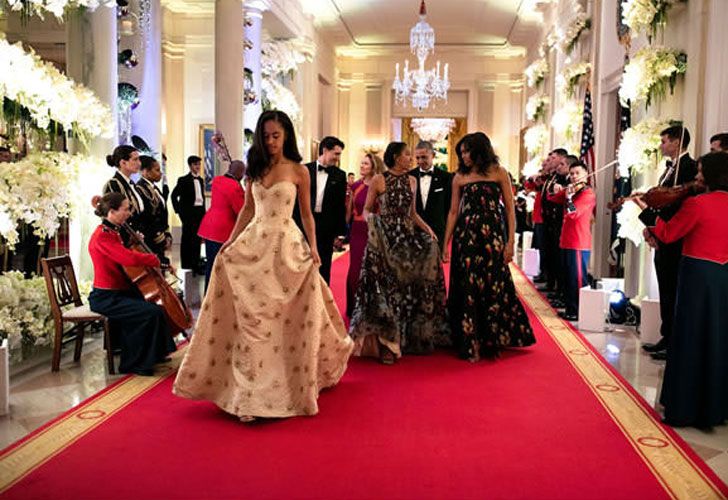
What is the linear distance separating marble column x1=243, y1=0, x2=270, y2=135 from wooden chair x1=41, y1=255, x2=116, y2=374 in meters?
6.99

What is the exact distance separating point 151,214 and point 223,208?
886 mm

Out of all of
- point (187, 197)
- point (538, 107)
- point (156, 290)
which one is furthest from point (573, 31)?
point (156, 290)

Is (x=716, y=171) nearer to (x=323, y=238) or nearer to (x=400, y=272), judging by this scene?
(x=400, y=272)

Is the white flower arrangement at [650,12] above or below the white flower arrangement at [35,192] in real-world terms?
above

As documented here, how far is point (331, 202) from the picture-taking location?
24.6ft

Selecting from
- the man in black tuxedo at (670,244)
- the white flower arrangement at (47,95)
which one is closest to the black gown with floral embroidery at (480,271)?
the man in black tuxedo at (670,244)

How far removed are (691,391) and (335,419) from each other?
2.09 meters

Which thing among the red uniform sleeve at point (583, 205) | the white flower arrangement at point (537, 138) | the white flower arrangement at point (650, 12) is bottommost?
the red uniform sleeve at point (583, 205)

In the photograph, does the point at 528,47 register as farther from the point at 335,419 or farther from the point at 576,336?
the point at 335,419

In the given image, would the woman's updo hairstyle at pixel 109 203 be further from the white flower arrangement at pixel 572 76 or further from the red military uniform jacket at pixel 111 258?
the white flower arrangement at pixel 572 76

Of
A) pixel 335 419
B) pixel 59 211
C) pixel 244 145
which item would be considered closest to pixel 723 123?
pixel 335 419

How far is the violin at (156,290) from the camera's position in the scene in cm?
568

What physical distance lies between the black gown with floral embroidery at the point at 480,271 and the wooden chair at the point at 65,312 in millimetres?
2780

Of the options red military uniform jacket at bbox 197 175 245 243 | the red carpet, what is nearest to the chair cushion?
the red carpet
